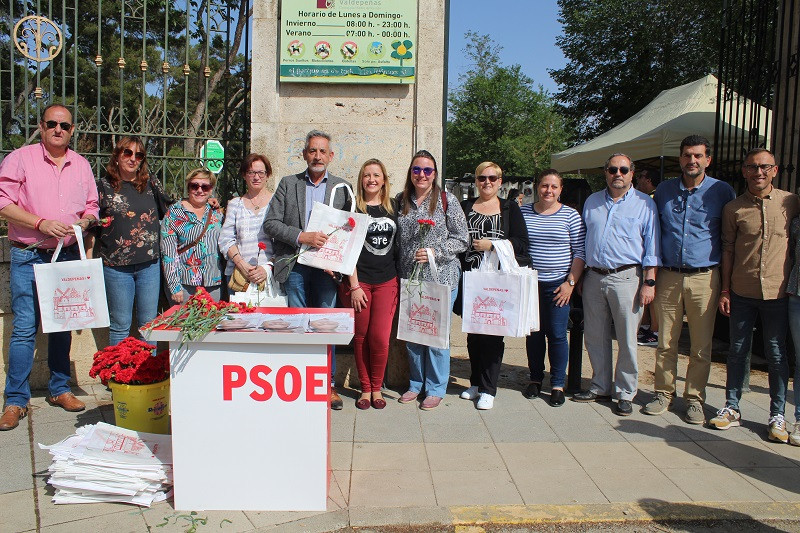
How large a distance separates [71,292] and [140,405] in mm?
1087

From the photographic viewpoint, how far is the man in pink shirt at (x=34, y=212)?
4.73m

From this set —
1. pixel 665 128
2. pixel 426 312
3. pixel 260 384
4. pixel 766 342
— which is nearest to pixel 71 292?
pixel 260 384

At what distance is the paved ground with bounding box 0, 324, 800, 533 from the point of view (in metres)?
3.60

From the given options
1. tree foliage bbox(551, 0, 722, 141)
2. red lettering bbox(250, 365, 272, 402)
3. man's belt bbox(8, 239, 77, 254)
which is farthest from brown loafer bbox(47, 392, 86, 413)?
tree foliage bbox(551, 0, 722, 141)

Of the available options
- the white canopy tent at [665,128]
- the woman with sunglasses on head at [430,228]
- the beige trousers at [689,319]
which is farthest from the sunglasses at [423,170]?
the white canopy tent at [665,128]

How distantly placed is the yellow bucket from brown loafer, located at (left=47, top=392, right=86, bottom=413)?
1103 mm

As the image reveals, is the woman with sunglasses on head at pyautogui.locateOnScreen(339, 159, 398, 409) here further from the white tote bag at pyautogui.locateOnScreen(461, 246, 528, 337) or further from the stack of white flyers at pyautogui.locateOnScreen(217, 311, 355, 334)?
the stack of white flyers at pyautogui.locateOnScreen(217, 311, 355, 334)

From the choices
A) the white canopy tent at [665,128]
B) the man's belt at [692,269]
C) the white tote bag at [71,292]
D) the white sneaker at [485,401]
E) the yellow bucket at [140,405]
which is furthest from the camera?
the white canopy tent at [665,128]

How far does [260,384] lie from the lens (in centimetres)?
353

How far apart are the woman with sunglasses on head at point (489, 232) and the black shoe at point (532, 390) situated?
0.40 meters

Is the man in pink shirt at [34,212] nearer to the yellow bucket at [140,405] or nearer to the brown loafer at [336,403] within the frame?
the yellow bucket at [140,405]

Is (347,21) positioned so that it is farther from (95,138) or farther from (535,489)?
(535,489)

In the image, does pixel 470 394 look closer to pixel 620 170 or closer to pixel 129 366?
pixel 620 170

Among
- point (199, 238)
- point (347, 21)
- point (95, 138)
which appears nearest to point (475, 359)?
point (199, 238)
